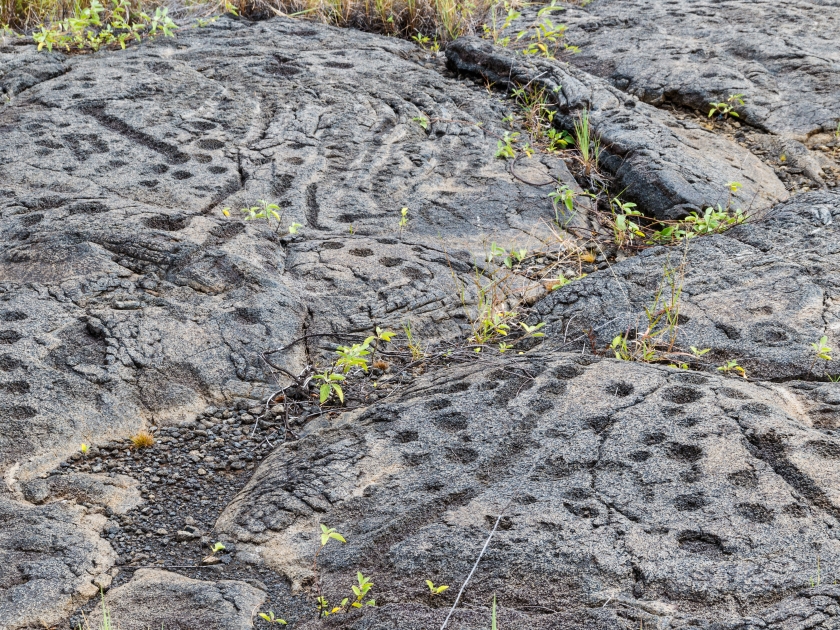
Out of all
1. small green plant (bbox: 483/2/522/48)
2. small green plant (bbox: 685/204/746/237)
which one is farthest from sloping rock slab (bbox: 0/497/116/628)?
small green plant (bbox: 483/2/522/48)

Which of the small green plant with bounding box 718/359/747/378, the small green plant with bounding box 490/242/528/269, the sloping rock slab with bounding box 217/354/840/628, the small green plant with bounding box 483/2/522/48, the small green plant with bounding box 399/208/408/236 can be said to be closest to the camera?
the sloping rock slab with bounding box 217/354/840/628

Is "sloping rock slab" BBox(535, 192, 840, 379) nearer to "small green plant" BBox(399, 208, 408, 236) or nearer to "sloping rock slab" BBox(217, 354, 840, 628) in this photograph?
"sloping rock slab" BBox(217, 354, 840, 628)

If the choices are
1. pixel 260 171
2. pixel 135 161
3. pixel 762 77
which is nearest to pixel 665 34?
pixel 762 77

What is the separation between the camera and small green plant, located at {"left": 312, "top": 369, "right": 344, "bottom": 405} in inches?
106

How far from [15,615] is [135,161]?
2.39m

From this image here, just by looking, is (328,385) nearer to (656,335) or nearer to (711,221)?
(656,335)

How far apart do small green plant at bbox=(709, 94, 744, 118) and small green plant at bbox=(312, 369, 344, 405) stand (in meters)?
2.93

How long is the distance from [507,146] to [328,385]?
199 centimetres

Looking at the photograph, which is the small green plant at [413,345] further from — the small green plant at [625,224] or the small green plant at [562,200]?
the small green plant at [625,224]

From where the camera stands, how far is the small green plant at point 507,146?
→ 4211 millimetres

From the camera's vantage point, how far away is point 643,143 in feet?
13.8

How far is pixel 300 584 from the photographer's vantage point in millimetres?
2066

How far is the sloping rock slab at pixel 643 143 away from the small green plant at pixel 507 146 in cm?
36

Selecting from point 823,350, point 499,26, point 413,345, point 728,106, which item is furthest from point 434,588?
point 499,26
